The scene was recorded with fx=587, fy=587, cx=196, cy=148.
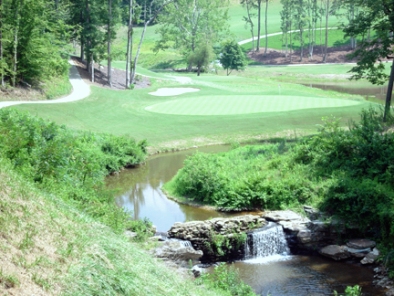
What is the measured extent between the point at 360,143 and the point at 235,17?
11178cm

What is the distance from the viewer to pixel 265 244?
1792 centimetres

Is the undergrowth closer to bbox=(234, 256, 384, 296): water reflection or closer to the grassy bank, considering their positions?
bbox=(234, 256, 384, 296): water reflection

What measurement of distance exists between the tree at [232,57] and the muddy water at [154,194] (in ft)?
161

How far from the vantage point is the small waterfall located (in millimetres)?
17812

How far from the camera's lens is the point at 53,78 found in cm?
4503

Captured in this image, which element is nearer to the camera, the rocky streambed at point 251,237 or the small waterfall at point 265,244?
the rocky streambed at point 251,237

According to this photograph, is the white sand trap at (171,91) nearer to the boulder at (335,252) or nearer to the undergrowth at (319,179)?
the undergrowth at (319,179)

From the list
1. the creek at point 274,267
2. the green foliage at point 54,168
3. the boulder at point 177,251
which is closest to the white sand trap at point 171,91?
the creek at point 274,267

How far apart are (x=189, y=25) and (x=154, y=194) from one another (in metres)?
66.9

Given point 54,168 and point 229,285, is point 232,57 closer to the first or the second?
point 54,168

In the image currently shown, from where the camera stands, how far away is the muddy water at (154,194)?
69.8ft

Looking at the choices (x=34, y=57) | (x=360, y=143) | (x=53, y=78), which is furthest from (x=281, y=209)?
(x=53, y=78)

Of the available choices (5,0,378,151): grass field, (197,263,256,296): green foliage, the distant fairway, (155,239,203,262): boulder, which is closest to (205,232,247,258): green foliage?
(155,239,203,262): boulder

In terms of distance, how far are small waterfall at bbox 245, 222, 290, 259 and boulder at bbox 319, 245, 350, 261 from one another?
1.12 meters
